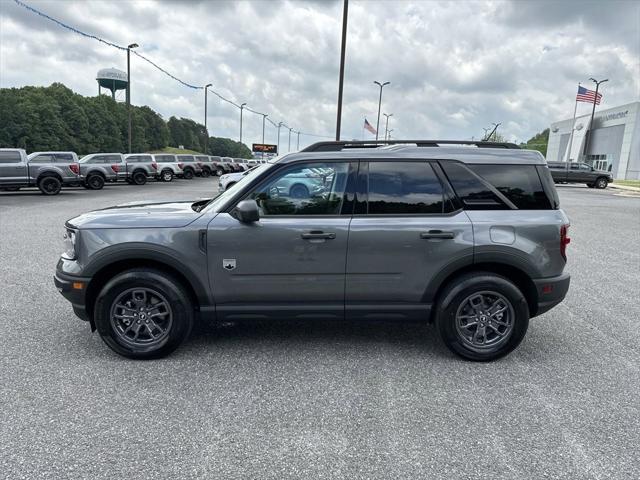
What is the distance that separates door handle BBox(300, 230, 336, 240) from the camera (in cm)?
370

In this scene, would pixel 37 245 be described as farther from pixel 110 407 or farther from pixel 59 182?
pixel 59 182

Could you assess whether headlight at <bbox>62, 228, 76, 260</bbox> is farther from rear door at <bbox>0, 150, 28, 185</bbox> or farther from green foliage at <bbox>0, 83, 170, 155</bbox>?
green foliage at <bbox>0, 83, 170, 155</bbox>

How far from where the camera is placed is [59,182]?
19141 millimetres

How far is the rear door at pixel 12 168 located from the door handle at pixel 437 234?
1941 cm

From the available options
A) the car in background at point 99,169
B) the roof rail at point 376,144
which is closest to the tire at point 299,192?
the roof rail at point 376,144

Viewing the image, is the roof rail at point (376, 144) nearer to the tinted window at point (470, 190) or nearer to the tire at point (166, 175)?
the tinted window at point (470, 190)

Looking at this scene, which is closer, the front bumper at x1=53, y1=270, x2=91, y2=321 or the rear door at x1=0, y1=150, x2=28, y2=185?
the front bumper at x1=53, y1=270, x2=91, y2=321

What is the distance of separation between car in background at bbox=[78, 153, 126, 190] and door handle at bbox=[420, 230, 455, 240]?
22013 millimetres

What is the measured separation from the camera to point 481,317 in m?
3.89

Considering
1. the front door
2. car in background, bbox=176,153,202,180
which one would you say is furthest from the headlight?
car in background, bbox=176,153,202,180

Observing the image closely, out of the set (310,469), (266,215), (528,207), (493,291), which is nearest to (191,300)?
(266,215)

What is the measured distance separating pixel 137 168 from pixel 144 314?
25.1m

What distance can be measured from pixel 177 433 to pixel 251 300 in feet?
4.05

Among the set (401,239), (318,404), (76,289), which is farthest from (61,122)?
(318,404)
